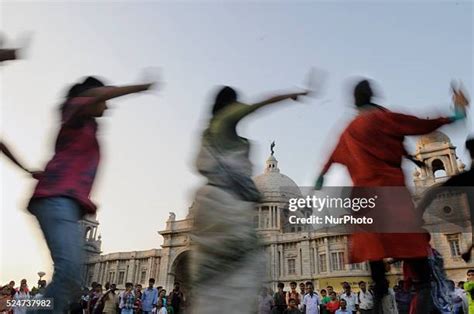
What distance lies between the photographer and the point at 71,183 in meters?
2.21

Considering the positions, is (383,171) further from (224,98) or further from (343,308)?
(343,308)

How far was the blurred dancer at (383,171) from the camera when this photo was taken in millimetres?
2582

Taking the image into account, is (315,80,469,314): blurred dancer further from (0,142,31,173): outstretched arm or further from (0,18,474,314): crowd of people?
(0,142,31,173): outstretched arm

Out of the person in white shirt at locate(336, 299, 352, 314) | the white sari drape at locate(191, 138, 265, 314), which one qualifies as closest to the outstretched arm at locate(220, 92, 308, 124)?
the white sari drape at locate(191, 138, 265, 314)

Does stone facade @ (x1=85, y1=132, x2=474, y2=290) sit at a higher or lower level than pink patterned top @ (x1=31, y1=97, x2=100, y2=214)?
higher

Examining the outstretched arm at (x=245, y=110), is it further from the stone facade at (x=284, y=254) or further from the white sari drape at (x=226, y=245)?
the stone facade at (x=284, y=254)

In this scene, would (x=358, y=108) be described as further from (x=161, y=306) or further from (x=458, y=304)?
(x=161, y=306)

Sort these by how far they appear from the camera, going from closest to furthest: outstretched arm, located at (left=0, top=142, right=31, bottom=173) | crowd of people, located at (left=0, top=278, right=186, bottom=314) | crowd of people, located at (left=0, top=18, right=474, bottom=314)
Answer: crowd of people, located at (left=0, top=18, right=474, bottom=314) < outstretched arm, located at (left=0, top=142, right=31, bottom=173) < crowd of people, located at (left=0, top=278, right=186, bottom=314)

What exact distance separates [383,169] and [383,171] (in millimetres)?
18

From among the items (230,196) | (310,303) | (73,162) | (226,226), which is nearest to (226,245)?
(226,226)

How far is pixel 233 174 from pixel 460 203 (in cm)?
205

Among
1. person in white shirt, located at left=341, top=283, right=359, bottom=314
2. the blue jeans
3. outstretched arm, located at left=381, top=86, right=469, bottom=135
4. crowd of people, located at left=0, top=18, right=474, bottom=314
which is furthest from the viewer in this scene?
person in white shirt, located at left=341, top=283, right=359, bottom=314

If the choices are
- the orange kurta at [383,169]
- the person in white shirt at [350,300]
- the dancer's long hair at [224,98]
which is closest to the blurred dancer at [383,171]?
the orange kurta at [383,169]

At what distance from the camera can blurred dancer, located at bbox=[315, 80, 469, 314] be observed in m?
2.58
